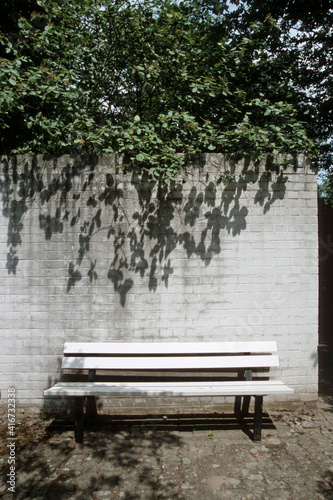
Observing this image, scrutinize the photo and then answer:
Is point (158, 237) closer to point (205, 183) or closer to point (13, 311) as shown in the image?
point (205, 183)

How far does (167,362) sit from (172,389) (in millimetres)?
387

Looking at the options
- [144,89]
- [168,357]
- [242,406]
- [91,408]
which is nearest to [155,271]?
[168,357]

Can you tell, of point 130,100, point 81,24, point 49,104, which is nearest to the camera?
point 49,104

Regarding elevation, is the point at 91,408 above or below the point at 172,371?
below

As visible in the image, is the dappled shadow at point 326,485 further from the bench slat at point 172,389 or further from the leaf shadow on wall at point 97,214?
the leaf shadow on wall at point 97,214

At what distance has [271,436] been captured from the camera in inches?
141

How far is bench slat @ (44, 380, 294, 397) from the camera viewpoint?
3.37m

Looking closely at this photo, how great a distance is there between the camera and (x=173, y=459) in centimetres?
317

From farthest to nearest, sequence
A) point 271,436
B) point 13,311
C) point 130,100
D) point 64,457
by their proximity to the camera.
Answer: point 130,100 < point 13,311 < point 271,436 < point 64,457

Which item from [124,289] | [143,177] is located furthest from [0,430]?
[143,177]

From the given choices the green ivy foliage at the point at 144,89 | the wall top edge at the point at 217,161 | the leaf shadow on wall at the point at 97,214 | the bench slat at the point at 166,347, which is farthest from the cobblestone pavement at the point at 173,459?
the wall top edge at the point at 217,161

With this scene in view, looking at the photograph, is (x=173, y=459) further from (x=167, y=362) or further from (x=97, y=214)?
(x=97, y=214)

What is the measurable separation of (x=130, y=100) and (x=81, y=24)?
138cm

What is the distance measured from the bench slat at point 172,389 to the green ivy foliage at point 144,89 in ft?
7.20
